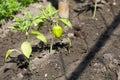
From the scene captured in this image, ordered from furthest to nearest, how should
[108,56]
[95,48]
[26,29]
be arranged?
[95,48]
[108,56]
[26,29]

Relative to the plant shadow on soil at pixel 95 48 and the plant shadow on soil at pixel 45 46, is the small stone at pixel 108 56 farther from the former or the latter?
the plant shadow on soil at pixel 45 46

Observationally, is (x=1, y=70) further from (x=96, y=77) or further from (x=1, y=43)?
(x=96, y=77)

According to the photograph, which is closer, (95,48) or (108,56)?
(108,56)

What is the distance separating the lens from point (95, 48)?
3578 millimetres

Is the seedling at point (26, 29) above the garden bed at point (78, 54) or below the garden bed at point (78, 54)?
above

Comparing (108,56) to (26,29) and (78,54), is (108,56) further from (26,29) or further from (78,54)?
(26,29)

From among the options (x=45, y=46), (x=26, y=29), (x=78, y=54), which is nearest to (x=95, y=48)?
(x=78, y=54)

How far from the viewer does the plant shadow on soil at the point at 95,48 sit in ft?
10.6

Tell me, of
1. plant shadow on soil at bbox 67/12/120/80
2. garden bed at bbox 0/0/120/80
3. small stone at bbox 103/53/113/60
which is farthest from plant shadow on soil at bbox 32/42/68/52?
small stone at bbox 103/53/113/60

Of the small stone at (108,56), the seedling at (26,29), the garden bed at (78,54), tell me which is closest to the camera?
the seedling at (26,29)

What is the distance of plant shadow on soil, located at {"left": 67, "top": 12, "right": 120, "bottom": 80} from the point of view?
127 inches

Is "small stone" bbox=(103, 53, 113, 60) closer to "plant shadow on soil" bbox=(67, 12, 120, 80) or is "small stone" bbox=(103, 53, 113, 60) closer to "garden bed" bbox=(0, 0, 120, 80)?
"garden bed" bbox=(0, 0, 120, 80)

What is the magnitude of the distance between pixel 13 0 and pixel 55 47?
94 centimetres

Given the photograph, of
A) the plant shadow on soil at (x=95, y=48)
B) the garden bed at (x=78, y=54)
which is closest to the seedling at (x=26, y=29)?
the garden bed at (x=78, y=54)
